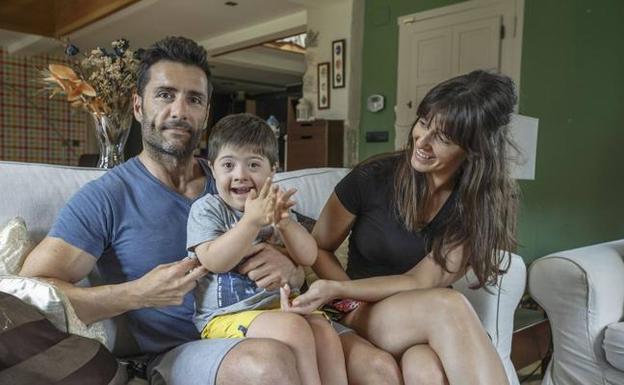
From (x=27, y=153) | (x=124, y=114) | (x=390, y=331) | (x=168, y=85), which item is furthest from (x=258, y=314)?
(x=27, y=153)

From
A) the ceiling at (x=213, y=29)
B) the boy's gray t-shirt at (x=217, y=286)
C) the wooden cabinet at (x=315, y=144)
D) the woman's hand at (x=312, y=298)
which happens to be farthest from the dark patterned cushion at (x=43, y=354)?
the ceiling at (x=213, y=29)

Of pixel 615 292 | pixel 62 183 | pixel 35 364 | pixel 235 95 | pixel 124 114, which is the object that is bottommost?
pixel 615 292

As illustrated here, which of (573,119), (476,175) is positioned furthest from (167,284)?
(573,119)

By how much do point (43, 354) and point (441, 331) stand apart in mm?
755

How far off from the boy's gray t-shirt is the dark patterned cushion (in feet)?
0.78

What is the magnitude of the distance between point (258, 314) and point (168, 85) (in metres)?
0.63

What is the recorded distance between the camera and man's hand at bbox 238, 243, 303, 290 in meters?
1.10

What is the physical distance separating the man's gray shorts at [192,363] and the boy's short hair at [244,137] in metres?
0.42

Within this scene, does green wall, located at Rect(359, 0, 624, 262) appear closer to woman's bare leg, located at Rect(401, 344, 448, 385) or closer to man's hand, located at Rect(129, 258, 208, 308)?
woman's bare leg, located at Rect(401, 344, 448, 385)

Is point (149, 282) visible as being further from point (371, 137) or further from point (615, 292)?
point (371, 137)

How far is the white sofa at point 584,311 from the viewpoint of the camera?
1.72 meters

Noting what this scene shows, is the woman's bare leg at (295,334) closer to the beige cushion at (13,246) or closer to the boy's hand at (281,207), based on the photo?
the boy's hand at (281,207)

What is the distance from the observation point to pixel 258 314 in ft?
3.45

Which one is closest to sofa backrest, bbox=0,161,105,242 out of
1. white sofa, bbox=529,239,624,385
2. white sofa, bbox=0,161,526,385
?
white sofa, bbox=0,161,526,385
